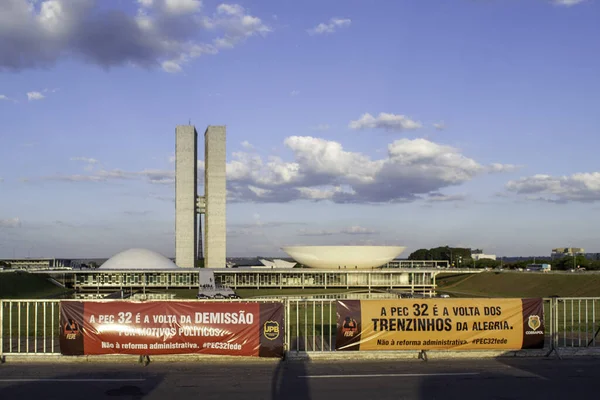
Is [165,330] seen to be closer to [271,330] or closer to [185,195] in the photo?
[271,330]

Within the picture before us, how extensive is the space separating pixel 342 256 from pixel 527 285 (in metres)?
29.5

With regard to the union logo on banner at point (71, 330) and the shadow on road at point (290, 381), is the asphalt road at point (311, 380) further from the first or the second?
the union logo on banner at point (71, 330)

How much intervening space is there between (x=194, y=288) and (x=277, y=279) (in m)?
13.4

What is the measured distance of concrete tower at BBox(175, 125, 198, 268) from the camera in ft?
351

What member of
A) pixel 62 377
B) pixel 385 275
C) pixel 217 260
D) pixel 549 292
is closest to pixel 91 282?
pixel 217 260

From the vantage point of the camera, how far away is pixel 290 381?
43.2ft

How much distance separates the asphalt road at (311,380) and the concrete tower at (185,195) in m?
93.0

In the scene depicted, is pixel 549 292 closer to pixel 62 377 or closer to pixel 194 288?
pixel 194 288

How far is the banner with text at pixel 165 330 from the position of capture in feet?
50.3

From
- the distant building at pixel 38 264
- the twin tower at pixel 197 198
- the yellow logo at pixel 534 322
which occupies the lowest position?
the distant building at pixel 38 264

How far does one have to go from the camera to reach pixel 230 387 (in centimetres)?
1257

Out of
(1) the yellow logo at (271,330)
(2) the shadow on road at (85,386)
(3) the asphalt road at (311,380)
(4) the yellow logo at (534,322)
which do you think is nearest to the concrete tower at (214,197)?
(3) the asphalt road at (311,380)

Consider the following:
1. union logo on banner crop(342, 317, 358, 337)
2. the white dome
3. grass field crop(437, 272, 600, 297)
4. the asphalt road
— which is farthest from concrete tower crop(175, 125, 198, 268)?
union logo on banner crop(342, 317, 358, 337)

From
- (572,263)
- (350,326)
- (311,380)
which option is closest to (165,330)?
(311,380)
